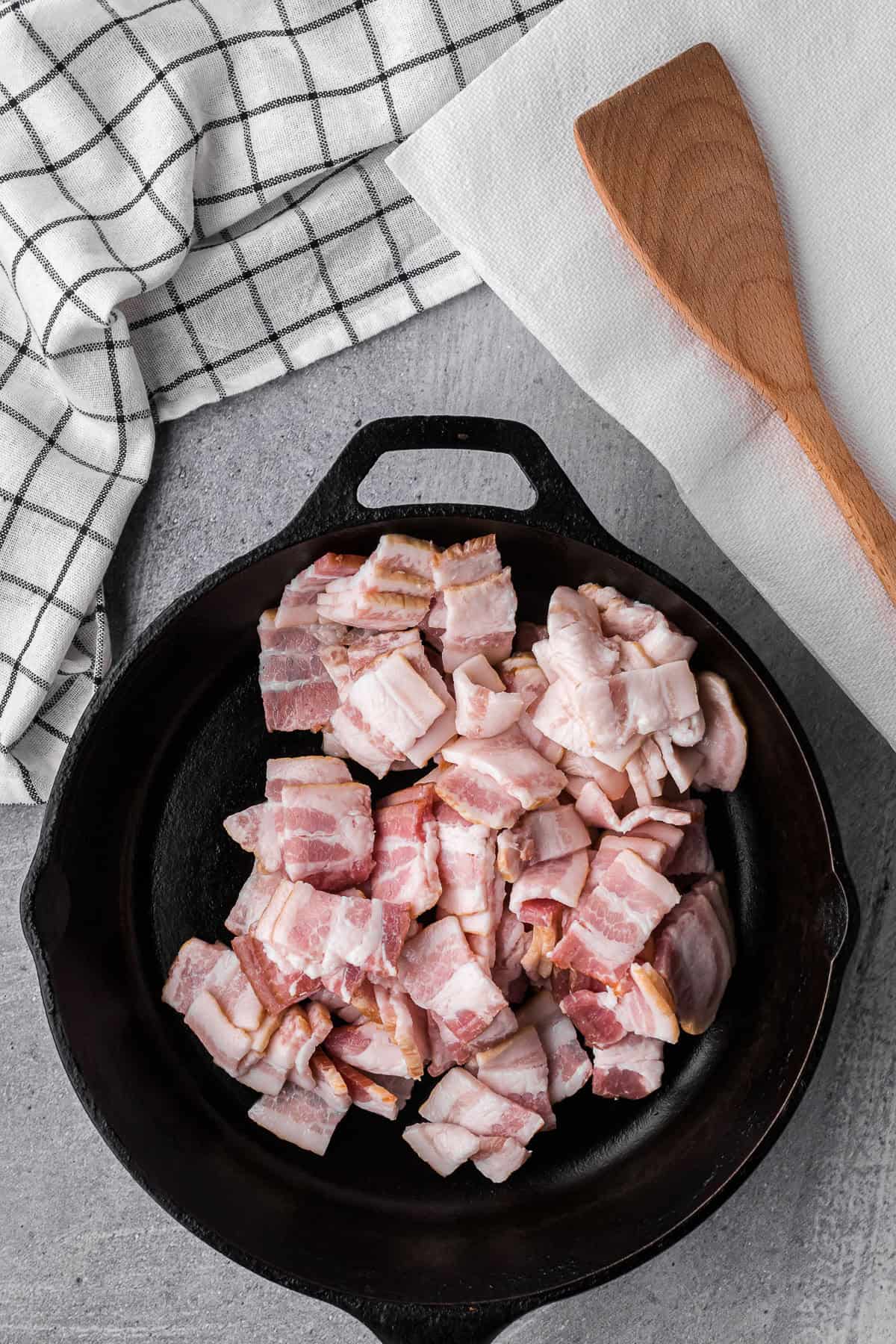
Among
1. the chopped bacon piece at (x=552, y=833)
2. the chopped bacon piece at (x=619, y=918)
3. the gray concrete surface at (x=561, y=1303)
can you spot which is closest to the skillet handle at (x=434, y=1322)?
the gray concrete surface at (x=561, y=1303)

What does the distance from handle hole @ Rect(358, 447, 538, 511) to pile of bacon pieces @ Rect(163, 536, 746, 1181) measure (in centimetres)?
19

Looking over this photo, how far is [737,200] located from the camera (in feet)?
4.48

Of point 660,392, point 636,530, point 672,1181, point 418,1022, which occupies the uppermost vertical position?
point 660,392

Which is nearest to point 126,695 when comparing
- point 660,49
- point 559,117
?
point 559,117

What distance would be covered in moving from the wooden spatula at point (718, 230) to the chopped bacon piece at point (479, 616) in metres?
0.40

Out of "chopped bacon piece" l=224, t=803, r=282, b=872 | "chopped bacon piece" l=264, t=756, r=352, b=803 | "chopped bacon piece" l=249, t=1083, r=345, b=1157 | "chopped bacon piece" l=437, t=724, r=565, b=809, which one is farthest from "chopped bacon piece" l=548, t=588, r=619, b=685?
"chopped bacon piece" l=249, t=1083, r=345, b=1157

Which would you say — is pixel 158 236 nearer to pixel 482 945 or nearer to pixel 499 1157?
pixel 482 945

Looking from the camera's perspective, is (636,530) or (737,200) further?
(636,530)

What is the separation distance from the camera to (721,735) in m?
1.38

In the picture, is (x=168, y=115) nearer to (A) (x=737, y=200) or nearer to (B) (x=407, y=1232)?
(A) (x=737, y=200)

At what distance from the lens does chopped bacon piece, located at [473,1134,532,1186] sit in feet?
4.56

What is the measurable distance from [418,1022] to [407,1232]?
0.94 ft

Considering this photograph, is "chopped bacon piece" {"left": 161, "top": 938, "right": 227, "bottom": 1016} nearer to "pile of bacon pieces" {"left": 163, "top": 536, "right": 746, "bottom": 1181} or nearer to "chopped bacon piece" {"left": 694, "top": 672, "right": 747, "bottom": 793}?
"pile of bacon pieces" {"left": 163, "top": 536, "right": 746, "bottom": 1181}

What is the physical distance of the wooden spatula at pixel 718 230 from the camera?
1.32 metres
